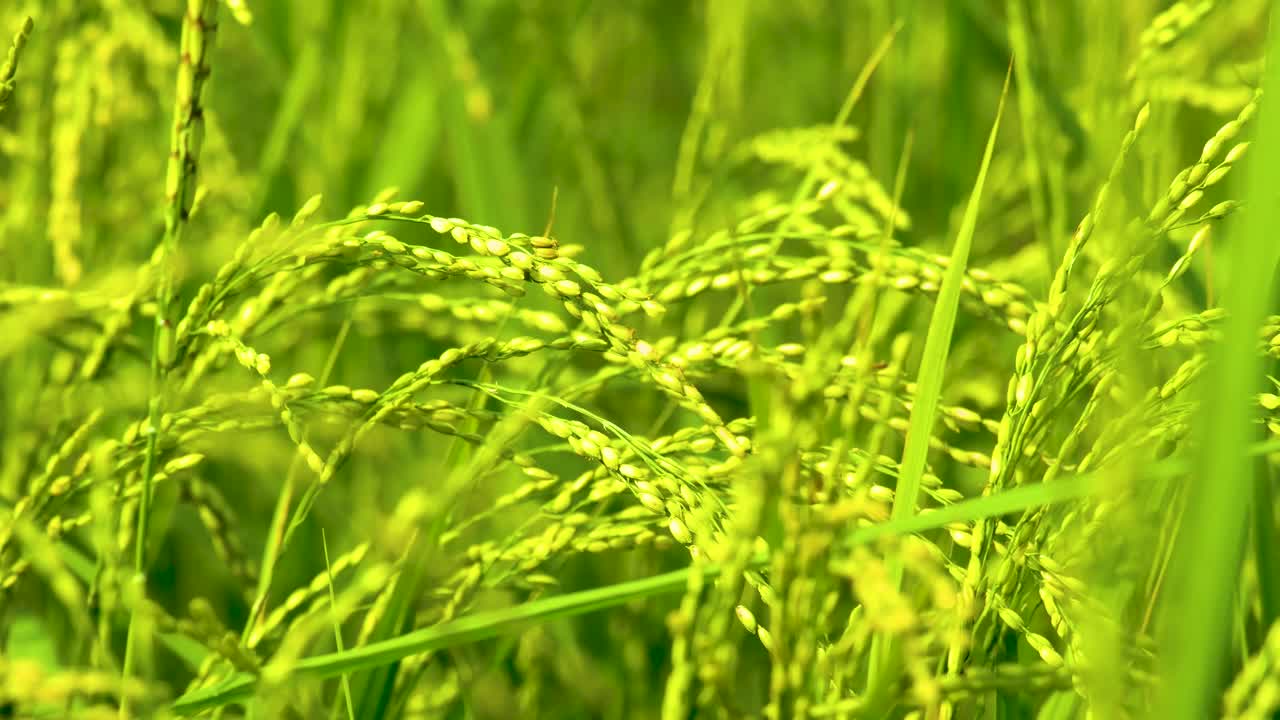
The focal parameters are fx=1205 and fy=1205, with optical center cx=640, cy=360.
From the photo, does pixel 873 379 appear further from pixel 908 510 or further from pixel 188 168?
pixel 188 168

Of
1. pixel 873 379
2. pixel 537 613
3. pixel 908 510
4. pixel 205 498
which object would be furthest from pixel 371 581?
pixel 205 498

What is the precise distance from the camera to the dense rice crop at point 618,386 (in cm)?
84

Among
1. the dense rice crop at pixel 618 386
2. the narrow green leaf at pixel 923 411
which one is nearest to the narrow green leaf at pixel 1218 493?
the dense rice crop at pixel 618 386

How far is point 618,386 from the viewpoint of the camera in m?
1.67

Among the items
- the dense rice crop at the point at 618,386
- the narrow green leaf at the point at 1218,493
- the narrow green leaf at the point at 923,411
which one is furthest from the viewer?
the narrow green leaf at the point at 923,411

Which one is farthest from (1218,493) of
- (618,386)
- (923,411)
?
(618,386)

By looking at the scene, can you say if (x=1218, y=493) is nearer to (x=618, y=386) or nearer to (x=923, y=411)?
(x=923, y=411)

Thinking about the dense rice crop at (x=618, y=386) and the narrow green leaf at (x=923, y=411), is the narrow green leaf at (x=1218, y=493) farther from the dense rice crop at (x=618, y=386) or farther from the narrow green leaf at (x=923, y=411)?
the narrow green leaf at (x=923, y=411)

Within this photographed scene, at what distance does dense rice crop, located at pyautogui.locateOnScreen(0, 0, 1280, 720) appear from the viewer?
838mm

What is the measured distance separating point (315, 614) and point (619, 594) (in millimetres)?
428

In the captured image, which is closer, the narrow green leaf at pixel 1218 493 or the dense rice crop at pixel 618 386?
the narrow green leaf at pixel 1218 493

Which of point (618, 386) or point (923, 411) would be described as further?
point (618, 386)

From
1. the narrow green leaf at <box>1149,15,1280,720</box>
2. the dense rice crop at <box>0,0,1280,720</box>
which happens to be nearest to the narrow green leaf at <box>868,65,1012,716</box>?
the dense rice crop at <box>0,0,1280,720</box>

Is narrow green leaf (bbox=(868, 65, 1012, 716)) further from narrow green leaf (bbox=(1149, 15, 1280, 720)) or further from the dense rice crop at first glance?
narrow green leaf (bbox=(1149, 15, 1280, 720))
